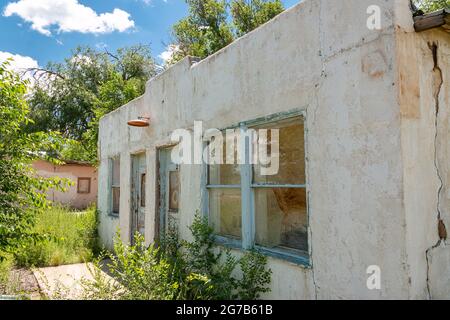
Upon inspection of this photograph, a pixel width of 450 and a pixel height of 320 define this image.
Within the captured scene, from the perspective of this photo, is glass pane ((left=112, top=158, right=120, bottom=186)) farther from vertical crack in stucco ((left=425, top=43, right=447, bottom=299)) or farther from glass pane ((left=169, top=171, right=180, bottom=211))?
vertical crack in stucco ((left=425, top=43, right=447, bottom=299))

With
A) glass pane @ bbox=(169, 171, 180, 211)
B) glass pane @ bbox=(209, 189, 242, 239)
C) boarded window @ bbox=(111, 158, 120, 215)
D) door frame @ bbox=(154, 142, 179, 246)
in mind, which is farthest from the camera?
boarded window @ bbox=(111, 158, 120, 215)

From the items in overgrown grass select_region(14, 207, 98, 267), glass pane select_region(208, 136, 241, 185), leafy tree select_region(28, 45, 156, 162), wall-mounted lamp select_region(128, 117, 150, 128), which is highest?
leafy tree select_region(28, 45, 156, 162)

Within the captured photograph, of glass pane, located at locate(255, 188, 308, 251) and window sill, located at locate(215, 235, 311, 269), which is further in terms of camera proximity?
glass pane, located at locate(255, 188, 308, 251)

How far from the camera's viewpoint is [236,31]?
20.5m

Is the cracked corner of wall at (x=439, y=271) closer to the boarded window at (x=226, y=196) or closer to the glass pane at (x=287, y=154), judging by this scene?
the glass pane at (x=287, y=154)

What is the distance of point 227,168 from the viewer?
15.5 ft

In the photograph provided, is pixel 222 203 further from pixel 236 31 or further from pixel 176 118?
pixel 236 31

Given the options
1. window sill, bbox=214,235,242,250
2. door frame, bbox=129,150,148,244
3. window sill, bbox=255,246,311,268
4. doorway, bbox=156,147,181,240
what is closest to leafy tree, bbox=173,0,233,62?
door frame, bbox=129,150,148,244

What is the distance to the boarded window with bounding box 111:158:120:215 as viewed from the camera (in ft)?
27.9

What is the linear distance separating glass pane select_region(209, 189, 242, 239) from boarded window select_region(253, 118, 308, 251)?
39 cm

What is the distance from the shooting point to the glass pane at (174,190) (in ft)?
19.3

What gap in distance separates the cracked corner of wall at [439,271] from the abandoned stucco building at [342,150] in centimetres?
1

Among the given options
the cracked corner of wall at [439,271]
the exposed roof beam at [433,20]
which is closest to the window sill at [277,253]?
the cracked corner of wall at [439,271]
